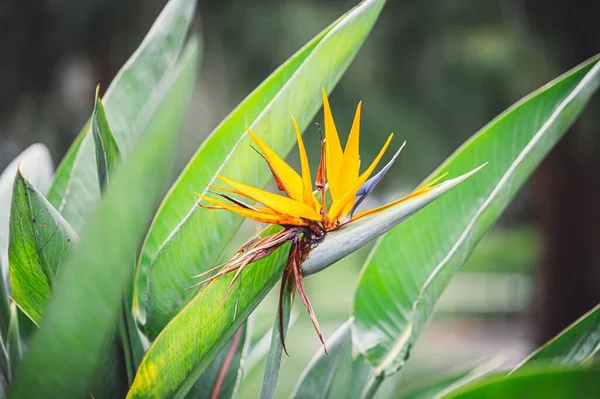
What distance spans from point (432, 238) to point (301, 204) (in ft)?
0.92

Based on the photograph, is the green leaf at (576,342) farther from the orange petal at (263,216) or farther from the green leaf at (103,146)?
the green leaf at (103,146)

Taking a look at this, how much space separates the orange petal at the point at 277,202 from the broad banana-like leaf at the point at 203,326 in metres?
0.03

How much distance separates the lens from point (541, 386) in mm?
451

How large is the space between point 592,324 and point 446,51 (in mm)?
3766

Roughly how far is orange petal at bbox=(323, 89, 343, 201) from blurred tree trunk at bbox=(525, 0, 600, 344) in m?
2.92

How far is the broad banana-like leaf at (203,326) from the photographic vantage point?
1.74 feet

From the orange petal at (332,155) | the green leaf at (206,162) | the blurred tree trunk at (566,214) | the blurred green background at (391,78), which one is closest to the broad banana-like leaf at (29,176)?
the green leaf at (206,162)

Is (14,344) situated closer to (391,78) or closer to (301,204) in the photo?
(301,204)

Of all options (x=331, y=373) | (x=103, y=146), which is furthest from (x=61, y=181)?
(x=331, y=373)

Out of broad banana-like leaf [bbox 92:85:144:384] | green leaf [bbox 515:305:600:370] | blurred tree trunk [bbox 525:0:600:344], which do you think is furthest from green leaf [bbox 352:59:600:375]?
blurred tree trunk [bbox 525:0:600:344]

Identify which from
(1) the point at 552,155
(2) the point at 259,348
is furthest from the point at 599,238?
(2) the point at 259,348

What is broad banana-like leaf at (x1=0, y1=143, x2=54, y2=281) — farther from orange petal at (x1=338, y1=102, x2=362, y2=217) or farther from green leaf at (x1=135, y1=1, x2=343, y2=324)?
orange petal at (x1=338, y1=102, x2=362, y2=217)

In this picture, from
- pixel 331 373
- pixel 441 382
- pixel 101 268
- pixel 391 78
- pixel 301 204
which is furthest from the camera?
pixel 391 78

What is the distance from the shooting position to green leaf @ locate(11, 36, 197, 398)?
15.9 inches
